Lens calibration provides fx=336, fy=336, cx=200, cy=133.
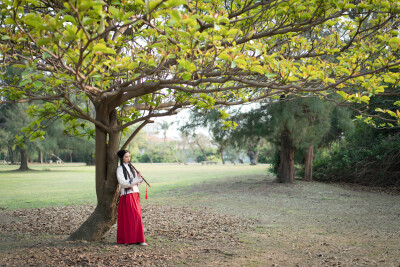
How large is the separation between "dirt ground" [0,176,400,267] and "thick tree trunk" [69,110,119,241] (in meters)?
0.23

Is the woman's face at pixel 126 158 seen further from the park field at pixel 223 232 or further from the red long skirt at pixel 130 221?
the park field at pixel 223 232

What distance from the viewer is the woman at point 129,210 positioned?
4934mm

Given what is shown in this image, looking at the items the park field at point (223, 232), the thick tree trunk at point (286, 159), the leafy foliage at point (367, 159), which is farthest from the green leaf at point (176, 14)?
the thick tree trunk at point (286, 159)

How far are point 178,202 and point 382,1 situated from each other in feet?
24.4

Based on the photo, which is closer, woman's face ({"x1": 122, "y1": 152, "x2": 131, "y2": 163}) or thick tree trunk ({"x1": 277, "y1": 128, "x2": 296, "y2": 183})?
woman's face ({"x1": 122, "y1": 152, "x2": 131, "y2": 163})

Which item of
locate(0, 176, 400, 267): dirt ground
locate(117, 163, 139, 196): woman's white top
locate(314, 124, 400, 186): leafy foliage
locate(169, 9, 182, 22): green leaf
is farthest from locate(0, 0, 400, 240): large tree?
locate(314, 124, 400, 186): leafy foliage

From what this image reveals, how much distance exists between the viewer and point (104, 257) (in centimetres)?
424

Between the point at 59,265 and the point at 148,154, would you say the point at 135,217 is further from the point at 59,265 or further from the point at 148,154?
the point at 148,154

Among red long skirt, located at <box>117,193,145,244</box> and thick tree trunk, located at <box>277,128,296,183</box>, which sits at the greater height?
thick tree trunk, located at <box>277,128,296,183</box>

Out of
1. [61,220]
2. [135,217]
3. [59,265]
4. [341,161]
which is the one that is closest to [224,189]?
[341,161]

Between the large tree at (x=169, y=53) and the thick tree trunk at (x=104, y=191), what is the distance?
0.02m

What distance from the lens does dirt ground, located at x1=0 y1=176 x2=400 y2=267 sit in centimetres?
418

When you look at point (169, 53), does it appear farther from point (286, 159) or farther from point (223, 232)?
point (286, 159)

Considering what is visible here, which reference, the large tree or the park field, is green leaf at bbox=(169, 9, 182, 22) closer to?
the large tree
